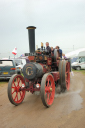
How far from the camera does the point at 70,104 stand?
357 cm

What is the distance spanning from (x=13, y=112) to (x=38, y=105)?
28.3 inches

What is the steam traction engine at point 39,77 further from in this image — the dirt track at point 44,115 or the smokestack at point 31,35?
the dirt track at point 44,115

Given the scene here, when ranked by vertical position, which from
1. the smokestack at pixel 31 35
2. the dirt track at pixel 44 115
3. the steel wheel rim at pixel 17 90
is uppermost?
the smokestack at pixel 31 35

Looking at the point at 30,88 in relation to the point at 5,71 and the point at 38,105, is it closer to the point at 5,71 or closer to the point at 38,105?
the point at 38,105

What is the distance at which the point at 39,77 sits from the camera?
397 cm

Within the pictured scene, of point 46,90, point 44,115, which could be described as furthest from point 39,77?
point 44,115

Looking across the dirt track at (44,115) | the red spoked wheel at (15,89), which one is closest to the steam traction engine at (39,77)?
the red spoked wheel at (15,89)

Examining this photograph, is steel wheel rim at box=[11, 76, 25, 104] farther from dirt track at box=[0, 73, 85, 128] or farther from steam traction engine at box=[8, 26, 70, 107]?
dirt track at box=[0, 73, 85, 128]

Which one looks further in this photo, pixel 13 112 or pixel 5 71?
pixel 5 71

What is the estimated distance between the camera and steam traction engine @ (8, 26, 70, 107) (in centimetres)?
337

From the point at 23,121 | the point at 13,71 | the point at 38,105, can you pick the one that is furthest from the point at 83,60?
the point at 23,121

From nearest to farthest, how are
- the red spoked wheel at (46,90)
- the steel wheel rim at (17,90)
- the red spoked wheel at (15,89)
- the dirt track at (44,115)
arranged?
the dirt track at (44,115), the red spoked wheel at (46,90), the red spoked wheel at (15,89), the steel wheel rim at (17,90)

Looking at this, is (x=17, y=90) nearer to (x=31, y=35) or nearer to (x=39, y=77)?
(x=39, y=77)

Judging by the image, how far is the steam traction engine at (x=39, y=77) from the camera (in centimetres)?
337
